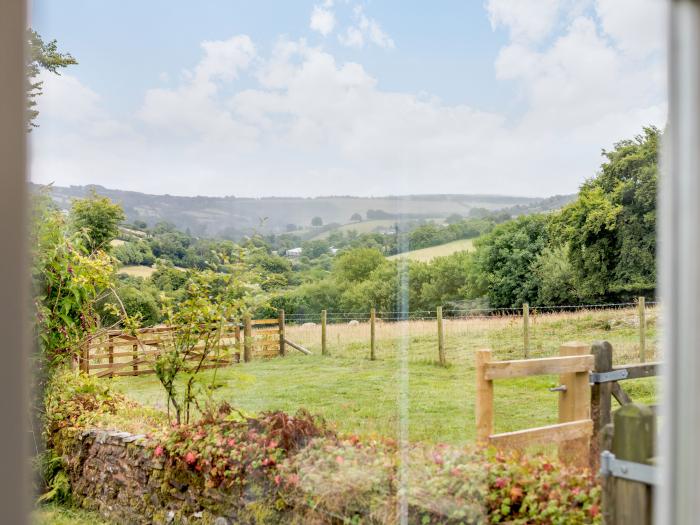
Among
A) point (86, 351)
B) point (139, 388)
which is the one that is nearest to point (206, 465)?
point (139, 388)

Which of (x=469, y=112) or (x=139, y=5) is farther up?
(x=139, y=5)

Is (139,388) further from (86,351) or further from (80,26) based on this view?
(80,26)

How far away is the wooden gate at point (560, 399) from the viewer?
2.16 m

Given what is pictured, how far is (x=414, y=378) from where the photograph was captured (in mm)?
2428

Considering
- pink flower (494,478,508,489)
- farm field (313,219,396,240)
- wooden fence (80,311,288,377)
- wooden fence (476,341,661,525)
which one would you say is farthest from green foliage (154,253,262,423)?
pink flower (494,478,508,489)

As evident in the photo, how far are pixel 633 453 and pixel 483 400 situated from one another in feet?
1.98

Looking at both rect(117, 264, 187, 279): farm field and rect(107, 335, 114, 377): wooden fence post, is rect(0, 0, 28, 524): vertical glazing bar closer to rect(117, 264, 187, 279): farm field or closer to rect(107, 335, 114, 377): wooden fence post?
rect(117, 264, 187, 279): farm field

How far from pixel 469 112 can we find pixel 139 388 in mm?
1790

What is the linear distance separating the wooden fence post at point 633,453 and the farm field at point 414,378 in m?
0.32

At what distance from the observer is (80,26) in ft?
7.92

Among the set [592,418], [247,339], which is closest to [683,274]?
[592,418]

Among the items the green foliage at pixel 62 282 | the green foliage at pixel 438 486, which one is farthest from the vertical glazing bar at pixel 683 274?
the green foliage at pixel 62 282

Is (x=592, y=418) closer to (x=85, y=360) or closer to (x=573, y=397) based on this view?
(x=573, y=397)

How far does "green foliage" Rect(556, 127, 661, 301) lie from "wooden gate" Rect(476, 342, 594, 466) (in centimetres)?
25
